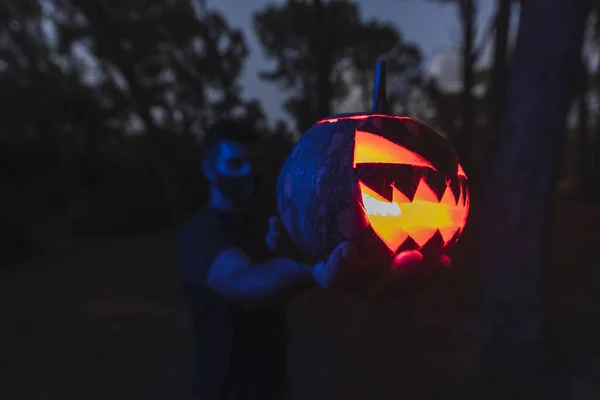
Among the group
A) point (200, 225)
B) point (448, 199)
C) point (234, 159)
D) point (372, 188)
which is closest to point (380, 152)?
point (372, 188)

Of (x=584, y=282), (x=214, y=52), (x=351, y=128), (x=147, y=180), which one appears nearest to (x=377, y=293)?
(x=351, y=128)

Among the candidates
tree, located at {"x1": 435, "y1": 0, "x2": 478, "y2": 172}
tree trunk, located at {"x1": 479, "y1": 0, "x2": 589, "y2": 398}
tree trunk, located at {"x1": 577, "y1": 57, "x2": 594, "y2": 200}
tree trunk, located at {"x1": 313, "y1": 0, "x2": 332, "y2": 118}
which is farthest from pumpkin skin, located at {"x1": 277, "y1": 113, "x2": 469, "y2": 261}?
tree trunk, located at {"x1": 577, "y1": 57, "x2": 594, "y2": 200}

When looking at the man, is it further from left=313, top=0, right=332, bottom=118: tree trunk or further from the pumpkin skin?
left=313, top=0, right=332, bottom=118: tree trunk

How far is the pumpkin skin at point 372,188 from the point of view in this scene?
1179mm

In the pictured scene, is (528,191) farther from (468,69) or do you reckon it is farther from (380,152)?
(468,69)

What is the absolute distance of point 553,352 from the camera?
424 centimetres

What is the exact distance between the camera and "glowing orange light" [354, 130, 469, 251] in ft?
3.86

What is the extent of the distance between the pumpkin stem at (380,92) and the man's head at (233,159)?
0.52 meters

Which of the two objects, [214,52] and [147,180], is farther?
[147,180]

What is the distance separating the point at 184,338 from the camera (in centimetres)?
582

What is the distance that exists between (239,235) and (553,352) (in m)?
4.01

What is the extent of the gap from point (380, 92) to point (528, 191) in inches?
120

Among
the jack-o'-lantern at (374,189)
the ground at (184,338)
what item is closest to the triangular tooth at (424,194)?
the jack-o'-lantern at (374,189)

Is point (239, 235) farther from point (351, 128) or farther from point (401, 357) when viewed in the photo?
point (401, 357)
